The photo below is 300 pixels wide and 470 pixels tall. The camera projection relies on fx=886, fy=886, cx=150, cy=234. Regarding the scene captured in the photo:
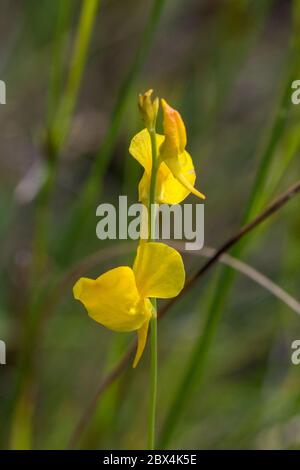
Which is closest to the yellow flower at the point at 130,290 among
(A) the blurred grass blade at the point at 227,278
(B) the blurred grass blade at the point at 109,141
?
(A) the blurred grass blade at the point at 227,278

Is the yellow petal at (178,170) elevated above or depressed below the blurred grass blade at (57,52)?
below

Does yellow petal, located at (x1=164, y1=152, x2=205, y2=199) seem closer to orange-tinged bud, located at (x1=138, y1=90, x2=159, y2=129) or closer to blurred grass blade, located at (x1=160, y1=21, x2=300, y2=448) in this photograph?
orange-tinged bud, located at (x1=138, y1=90, x2=159, y2=129)

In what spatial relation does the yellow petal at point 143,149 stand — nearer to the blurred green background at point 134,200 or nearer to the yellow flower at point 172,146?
the yellow flower at point 172,146

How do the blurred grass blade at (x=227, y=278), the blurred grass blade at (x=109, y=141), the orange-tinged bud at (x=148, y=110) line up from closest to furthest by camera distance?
the orange-tinged bud at (x=148, y=110), the blurred grass blade at (x=227, y=278), the blurred grass blade at (x=109, y=141)

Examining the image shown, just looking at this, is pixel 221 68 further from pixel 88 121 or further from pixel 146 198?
pixel 146 198

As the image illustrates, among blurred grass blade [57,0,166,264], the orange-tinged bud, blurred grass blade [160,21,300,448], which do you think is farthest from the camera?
blurred grass blade [57,0,166,264]

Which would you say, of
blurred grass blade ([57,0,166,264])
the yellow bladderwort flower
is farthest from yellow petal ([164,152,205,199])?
blurred grass blade ([57,0,166,264])
